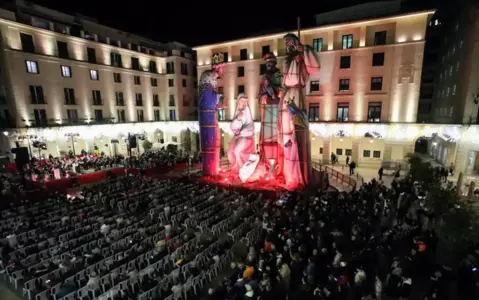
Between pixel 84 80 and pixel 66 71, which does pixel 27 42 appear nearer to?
pixel 66 71

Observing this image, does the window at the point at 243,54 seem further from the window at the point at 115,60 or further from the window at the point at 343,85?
the window at the point at 115,60

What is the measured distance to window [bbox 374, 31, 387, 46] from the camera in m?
27.8

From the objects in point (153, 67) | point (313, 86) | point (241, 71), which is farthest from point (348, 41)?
point (153, 67)

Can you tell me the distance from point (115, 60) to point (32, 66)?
1061cm

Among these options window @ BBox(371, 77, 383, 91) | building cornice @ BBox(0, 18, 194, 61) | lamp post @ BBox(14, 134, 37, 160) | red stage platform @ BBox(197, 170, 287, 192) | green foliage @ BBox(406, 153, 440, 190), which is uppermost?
building cornice @ BBox(0, 18, 194, 61)

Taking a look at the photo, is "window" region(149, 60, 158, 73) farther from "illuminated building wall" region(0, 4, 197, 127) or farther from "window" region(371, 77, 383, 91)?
"window" region(371, 77, 383, 91)

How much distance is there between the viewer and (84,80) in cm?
3294

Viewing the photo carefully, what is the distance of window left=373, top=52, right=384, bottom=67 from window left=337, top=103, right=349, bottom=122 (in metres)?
5.24

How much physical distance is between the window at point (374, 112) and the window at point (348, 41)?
7.16 metres

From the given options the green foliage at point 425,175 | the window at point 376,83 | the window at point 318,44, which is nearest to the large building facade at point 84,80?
the window at point 318,44

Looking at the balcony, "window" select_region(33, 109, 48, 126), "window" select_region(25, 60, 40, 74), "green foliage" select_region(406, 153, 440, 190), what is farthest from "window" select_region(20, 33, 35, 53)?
"green foliage" select_region(406, 153, 440, 190)

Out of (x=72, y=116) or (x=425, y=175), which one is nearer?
(x=425, y=175)

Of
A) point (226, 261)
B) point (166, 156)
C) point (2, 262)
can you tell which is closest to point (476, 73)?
point (226, 261)

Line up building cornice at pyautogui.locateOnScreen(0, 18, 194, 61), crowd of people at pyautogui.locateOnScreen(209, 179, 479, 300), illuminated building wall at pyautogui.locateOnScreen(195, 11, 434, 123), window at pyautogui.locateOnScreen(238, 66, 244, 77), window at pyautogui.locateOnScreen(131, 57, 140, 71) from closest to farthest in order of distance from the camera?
crowd of people at pyautogui.locateOnScreen(209, 179, 479, 300) → building cornice at pyautogui.locateOnScreen(0, 18, 194, 61) → illuminated building wall at pyautogui.locateOnScreen(195, 11, 434, 123) → window at pyautogui.locateOnScreen(238, 66, 244, 77) → window at pyautogui.locateOnScreen(131, 57, 140, 71)
